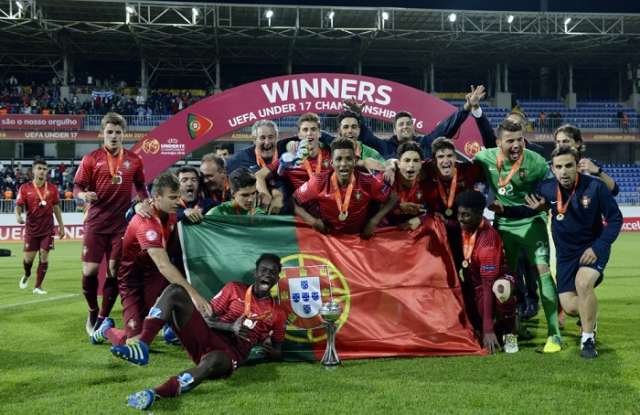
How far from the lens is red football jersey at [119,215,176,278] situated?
478cm

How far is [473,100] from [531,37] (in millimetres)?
30115

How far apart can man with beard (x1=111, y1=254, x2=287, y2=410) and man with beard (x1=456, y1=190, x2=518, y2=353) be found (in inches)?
66.0

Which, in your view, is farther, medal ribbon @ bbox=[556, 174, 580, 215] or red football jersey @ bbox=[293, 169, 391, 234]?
red football jersey @ bbox=[293, 169, 391, 234]

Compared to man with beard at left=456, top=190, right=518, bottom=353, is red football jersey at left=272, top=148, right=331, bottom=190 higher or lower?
higher

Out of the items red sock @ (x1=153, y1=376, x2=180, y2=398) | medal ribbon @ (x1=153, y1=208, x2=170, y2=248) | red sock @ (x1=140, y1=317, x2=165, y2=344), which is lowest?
red sock @ (x1=153, y1=376, x2=180, y2=398)

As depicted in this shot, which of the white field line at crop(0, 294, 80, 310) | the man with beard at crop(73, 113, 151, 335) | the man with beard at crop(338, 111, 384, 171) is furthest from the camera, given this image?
the white field line at crop(0, 294, 80, 310)

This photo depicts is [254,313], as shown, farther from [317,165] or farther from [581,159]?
[581,159]

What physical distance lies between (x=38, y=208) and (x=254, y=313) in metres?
7.51

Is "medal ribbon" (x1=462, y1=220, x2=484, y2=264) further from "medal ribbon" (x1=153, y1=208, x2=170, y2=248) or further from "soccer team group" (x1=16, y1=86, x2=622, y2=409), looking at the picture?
"medal ribbon" (x1=153, y1=208, x2=170, y2=248)

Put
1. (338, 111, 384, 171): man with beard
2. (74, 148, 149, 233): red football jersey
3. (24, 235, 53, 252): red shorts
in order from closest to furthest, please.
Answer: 1. (338, 111, 384, 171): man with beard
2. (74, 148, 149, 233): red football jersey
3. (24, 235, 53, 252): red shorts

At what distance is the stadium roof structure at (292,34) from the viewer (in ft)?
97.9

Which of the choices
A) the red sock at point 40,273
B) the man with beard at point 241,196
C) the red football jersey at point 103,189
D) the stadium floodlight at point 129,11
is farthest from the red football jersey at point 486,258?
the stadium floodlight at point 129,11

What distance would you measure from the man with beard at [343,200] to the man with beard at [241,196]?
16.3 inches

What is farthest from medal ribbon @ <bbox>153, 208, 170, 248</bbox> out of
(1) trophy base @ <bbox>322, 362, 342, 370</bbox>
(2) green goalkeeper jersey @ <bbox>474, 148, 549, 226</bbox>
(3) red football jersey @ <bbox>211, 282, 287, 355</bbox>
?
(2) green goalkeeper jersey @ <bbox>474, 148, 549, 226</bbox>
